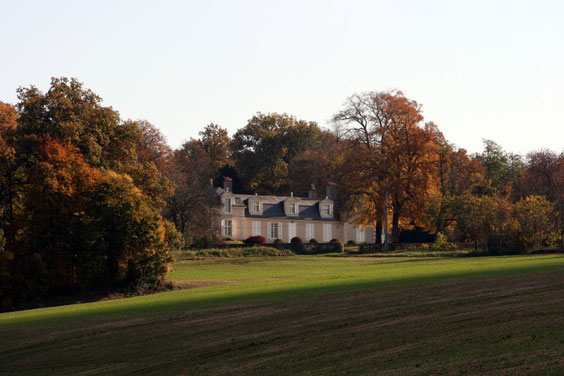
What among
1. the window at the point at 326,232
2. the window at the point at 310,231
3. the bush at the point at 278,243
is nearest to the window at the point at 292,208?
the window at the point at 310,231

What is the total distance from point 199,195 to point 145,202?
115 ft

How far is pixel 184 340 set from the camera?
19.9 metres

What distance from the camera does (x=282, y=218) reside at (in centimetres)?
9594

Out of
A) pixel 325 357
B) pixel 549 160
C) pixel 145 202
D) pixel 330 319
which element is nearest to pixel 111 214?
pixel 145 202

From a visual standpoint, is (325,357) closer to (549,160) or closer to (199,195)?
(199,195)

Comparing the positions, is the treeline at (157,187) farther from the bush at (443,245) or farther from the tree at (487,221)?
the bush at (443,245)

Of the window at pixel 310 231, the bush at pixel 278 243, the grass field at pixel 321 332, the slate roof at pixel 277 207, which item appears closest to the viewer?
the grass field at pixel 321 332

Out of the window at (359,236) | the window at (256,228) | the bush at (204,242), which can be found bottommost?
the bush at (204,242)

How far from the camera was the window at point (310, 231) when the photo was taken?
9788 centimetres

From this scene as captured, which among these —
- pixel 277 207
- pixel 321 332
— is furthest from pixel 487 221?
pixel 321 332

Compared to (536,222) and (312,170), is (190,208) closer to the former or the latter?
(536,222)

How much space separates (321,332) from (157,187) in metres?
27.9

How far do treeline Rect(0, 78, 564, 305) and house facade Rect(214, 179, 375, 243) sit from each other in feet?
26.2

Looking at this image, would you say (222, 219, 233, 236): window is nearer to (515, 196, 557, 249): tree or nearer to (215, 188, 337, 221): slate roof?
(215, 188, 337, 221): slate roof
